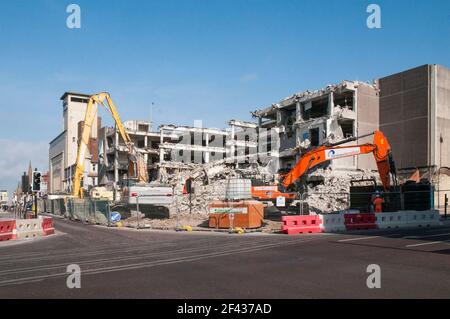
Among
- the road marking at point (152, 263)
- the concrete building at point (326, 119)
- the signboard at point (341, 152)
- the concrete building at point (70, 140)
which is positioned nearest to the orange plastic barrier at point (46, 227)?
the road marking at point (152, 263)

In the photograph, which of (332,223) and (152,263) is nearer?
(152,263)

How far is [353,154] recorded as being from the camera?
25609mm

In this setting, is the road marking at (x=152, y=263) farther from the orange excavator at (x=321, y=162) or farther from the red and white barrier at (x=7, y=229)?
the orange excavator at (x=321, y=162)

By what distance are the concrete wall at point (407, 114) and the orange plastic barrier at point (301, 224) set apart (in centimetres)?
3358

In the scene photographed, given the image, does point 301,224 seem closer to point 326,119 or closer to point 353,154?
→ point 353,154

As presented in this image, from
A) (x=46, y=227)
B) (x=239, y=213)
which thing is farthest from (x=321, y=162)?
(x=46, y=227)

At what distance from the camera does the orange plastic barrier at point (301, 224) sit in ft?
63.9

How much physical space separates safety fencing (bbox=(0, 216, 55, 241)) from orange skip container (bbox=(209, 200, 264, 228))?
8525 millimetres

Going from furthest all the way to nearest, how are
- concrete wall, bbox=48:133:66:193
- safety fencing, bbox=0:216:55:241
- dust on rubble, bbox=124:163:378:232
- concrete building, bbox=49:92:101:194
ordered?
concrete wall, bbox=48:133:66:193
concrete building, bbox=49:92:101:194
dust on rubble, bbox=124:163:378:232
safety fencing, bbox=0:216:55:241

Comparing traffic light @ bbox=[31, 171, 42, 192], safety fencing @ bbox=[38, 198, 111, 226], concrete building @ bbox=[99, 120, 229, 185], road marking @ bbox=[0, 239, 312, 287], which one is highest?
concrete building @ bbox=[99, 120, 229, 185]

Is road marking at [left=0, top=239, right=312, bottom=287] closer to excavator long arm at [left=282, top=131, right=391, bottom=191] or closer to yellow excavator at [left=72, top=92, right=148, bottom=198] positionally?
excavator long arm at [left=282, top=131, right=391, bottom=191]

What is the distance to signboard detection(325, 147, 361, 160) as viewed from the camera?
1019 inches

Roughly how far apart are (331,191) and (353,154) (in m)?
15.9

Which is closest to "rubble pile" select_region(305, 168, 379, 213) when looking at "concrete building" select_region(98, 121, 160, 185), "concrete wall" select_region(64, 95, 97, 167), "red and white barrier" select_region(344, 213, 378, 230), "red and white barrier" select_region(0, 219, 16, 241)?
"red and white barrier" select_region(344, 213, 378, 230)
